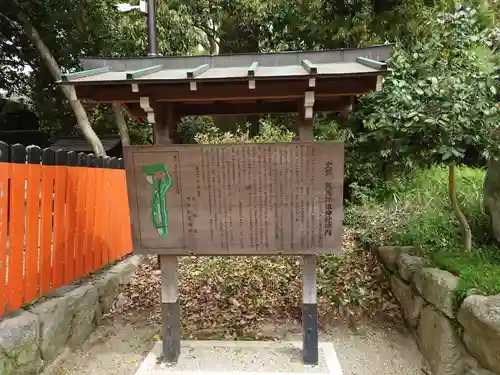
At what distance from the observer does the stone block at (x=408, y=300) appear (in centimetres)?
443

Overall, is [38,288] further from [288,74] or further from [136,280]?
[288,74]

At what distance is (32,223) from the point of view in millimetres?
3750

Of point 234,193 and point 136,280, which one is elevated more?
point 234,193

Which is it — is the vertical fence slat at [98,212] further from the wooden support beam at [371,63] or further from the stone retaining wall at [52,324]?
the wooden support beam at [371,63]

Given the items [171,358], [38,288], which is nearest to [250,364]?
[171,358]

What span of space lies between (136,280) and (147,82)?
3.83 m

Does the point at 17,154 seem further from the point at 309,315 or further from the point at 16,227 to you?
the point at 309,315

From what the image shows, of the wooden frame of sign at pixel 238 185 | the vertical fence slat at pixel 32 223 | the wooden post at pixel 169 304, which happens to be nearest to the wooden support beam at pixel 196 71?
the wooden frame of sign at pixel 238 185

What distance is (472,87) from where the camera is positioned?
386 centimetres

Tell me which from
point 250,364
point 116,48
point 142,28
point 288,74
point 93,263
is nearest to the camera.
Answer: point 288,74

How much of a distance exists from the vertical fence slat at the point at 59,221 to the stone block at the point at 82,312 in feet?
0.81

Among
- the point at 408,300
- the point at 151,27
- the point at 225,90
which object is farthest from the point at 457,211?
the point at 151,27

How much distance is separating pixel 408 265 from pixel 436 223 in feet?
3.74

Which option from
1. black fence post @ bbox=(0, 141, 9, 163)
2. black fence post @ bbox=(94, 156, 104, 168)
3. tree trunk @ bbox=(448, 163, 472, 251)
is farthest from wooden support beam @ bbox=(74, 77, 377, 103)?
black fence post @ bbox=(94, 156, 104, 168)
